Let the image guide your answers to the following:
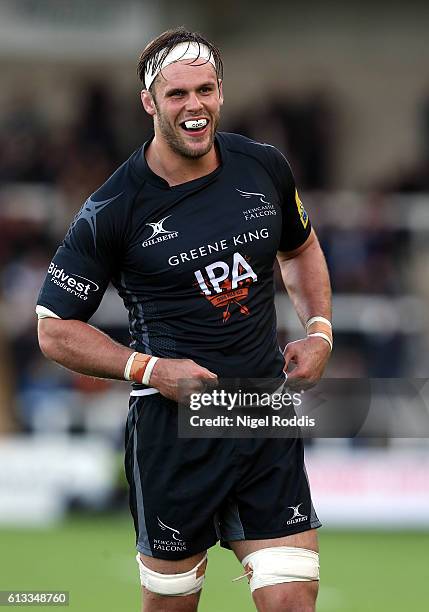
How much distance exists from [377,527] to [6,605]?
516 centimetres

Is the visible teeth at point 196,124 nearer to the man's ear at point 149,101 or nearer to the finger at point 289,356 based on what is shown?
the man's ear at point 149,101

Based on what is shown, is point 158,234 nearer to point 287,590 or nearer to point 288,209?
point 288,209

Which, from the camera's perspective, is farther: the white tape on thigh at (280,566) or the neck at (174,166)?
the neck at (174,166)

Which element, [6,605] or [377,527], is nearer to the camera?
[6,605]

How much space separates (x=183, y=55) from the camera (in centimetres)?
532

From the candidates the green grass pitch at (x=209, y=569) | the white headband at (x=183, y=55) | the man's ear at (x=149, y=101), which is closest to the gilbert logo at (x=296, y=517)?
the man's ear at (x=149, y=101)

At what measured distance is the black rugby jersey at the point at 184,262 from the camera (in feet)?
17.3

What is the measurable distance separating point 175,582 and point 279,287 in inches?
334

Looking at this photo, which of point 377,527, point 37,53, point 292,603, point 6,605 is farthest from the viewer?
point 37,53

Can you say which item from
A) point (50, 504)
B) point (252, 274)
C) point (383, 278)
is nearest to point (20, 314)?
point (50, 504)

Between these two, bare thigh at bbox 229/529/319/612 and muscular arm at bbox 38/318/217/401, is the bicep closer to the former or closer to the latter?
muscular arm at bbox 38/318/217/401

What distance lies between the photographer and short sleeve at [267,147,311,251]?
5613 mm

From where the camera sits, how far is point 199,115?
206 inches

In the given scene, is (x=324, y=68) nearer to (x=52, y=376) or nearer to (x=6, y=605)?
(x=52, y=376)
